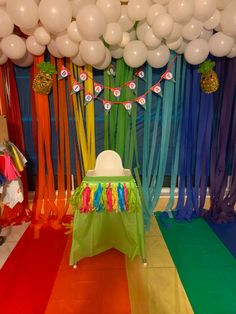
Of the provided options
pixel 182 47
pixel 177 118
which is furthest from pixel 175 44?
pixel 177 118

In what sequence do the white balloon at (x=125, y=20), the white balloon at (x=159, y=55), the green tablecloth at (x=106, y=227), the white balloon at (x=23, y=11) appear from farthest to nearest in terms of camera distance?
1. the white balloon at (x=159, y=55)
2. the white balloon at (x=125, y=20)
3. the green tablecloth at (x=106, y=227)
4. the white balloon at (x=23, y=11)

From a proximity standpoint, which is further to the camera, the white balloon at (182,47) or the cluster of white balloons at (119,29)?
the white balloon at (182,47)

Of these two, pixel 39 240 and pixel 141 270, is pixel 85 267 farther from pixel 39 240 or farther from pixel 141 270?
pixel 39 240

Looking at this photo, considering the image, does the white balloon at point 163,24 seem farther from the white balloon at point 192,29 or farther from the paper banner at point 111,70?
the paper banner at point 111,70

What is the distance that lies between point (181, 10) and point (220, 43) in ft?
1.45

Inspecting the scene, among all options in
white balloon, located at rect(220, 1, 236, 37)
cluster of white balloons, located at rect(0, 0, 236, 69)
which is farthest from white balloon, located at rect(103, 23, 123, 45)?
white balloon, located at rect(220, 1, 236, 37)

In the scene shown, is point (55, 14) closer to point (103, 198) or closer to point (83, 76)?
point (83, 76)

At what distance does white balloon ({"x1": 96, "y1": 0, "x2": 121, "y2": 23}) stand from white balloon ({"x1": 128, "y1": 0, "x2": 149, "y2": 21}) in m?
0.09

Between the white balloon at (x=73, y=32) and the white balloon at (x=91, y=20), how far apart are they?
93 mm

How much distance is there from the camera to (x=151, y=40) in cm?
193

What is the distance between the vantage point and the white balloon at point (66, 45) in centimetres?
192

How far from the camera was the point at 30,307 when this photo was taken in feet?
5.29

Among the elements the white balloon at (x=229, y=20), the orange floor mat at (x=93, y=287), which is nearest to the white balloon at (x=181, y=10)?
the white balloon at (x=229, y=20)

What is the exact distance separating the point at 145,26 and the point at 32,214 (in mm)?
2004
